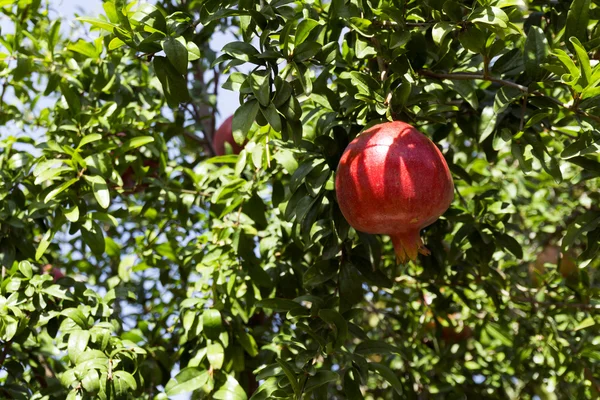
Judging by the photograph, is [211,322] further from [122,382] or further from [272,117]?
[272,117]

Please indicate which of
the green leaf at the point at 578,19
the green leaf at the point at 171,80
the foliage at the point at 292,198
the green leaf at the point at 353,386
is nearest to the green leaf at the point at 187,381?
the foliage at the point at 292,198

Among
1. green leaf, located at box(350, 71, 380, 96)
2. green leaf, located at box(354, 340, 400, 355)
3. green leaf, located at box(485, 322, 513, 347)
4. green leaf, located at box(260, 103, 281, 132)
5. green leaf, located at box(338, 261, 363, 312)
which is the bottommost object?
green leaf, located at box(485, 322, 513, 347)

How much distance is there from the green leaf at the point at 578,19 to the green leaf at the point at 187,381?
128 cm

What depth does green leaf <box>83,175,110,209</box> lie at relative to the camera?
196 centimetres

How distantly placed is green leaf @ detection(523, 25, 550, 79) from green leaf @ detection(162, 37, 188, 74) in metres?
0.80

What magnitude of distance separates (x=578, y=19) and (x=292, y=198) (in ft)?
2.56

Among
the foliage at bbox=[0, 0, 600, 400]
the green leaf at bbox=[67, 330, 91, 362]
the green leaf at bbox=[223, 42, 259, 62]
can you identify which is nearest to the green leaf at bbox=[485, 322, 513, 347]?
the foliage at bbox=[0, 0, 600, 400]

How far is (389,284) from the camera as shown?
1.84 metres

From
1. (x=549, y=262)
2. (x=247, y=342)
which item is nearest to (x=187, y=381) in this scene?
(x=247, y=342)

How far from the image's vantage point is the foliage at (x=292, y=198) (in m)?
1.59

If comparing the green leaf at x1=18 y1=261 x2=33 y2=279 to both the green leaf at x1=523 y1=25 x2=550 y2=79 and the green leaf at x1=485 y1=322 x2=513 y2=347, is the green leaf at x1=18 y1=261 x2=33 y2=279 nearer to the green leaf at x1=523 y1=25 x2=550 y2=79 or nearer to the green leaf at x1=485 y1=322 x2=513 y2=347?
the green leaf at x1=523 y1=25 x2=550 y2=79

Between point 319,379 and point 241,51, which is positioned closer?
point 241,51

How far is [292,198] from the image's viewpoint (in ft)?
5.92

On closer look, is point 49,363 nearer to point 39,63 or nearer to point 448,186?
point 39,63
